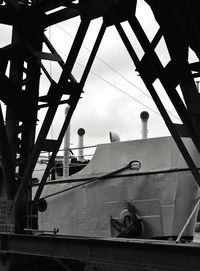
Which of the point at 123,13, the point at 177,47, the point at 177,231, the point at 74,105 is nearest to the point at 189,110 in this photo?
the point at 177,47

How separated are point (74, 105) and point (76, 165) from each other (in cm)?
684

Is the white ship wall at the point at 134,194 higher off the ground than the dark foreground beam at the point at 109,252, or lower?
higher

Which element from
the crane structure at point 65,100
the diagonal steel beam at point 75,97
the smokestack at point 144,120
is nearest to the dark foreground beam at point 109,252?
the crane structure at point 65,100

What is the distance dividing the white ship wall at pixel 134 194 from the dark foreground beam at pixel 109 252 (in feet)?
15.5

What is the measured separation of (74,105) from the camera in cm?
794

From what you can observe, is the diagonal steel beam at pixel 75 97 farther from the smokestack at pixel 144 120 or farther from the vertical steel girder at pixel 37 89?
the smokestack at pixel 144 120

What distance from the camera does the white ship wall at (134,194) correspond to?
1104cm

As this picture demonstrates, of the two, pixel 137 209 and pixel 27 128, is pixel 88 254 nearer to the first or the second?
pixel 27 128

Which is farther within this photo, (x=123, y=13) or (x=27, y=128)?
(x=27, y=128)

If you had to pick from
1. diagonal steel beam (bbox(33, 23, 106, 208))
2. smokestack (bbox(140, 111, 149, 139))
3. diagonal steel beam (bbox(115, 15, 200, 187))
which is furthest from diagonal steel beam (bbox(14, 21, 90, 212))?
smokestack (bbox(140, 111, 149, 139))

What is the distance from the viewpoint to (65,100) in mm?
8094

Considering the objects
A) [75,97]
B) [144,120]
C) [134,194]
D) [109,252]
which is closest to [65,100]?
[75,97]

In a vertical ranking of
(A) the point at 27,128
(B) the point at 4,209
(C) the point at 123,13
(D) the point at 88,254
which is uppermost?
(C) the point at 123,13

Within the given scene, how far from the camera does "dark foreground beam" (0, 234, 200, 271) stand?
464cm
